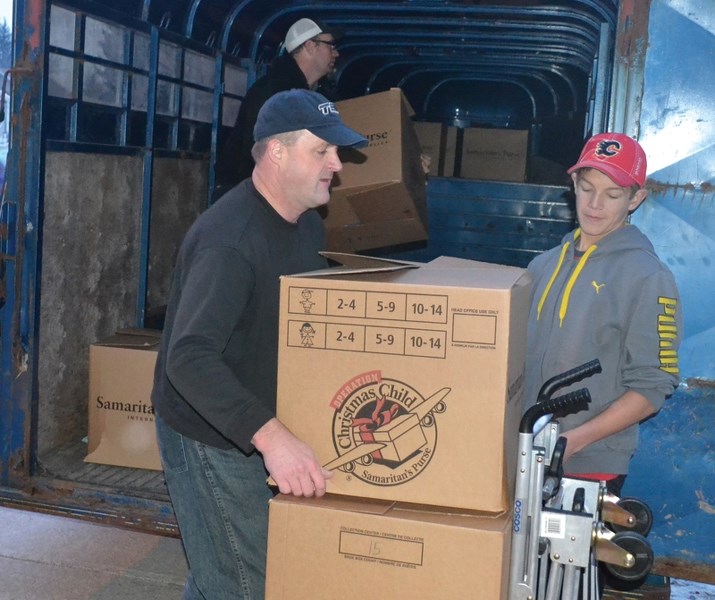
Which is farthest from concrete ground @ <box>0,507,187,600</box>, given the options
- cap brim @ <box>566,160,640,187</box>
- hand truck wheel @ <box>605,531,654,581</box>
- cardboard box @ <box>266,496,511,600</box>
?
cap brim @ <box>566,160,640,187</box>

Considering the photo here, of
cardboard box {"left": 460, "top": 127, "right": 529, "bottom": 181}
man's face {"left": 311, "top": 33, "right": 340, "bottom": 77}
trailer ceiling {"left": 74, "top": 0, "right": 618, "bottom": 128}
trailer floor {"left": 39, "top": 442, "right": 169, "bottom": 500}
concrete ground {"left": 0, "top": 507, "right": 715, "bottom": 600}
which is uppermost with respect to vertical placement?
trailer ceiling {"left": 74, "top": 0, "right": 618, "bottom": 128}

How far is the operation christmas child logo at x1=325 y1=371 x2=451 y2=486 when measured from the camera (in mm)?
2090

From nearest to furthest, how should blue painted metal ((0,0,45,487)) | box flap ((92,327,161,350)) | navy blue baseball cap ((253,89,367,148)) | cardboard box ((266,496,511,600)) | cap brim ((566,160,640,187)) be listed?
1. cardboard box ((266,496,511,600))
2. navy blue baseball cap ((253,89,367,148))
3. cap brim ((566,160,640,187))
4. blue painted metal ((0,0,45,487))
5. box flap ((92,327,161,350))

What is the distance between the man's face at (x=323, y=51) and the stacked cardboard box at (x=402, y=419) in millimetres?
3059

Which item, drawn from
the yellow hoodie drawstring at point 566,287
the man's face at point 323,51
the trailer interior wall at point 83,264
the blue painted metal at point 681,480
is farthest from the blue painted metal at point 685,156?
the trailer interior wall at point 83,264

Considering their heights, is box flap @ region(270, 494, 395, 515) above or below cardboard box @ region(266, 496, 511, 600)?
above

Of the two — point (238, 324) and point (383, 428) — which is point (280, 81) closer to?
point (238, 324)

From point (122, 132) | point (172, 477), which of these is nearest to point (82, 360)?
point (122, 132)

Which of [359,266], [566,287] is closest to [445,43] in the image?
[566,287]

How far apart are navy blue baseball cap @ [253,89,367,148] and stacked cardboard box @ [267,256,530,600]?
436 millimetres

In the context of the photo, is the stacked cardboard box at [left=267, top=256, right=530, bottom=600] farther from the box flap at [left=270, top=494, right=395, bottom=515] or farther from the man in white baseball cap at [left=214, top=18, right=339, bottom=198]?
the man in white baseball cap at [left=214, top=18, right=339, bottom=198]

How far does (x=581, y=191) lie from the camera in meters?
2.77

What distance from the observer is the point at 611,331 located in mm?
2621

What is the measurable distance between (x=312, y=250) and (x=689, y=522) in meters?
1.83
